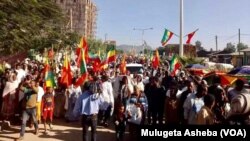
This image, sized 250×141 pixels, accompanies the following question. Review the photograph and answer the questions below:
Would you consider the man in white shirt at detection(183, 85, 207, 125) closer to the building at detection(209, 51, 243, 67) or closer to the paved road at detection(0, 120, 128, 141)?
the paved road at detection(0, 120, 128, 141)

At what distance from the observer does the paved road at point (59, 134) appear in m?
10.7

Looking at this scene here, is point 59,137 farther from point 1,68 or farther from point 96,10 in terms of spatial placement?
point 96,10

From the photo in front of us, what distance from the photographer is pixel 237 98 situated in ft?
19.7

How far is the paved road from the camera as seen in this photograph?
10.7 m

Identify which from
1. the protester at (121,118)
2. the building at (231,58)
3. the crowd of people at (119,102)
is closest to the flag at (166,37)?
the crowd of people at (119,102)

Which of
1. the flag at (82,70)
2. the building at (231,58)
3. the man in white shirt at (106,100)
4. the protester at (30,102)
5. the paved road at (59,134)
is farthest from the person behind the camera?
the building at (231,58)

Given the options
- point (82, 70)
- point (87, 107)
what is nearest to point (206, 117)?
point (87, 107)

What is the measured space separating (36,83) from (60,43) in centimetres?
1669

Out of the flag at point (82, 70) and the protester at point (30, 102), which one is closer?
the protester at point (30, 102)

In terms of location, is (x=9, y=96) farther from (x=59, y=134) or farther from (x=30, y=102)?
(x=59, y=134)

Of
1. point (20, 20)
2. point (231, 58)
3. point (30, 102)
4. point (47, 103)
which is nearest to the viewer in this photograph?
point (20, 20)

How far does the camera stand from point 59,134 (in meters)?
11.2

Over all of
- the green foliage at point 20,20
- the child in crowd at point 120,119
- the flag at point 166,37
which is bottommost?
the child in crowd at point 120,119

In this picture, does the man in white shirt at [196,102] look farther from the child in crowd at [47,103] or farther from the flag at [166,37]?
the flag at [166,37]
